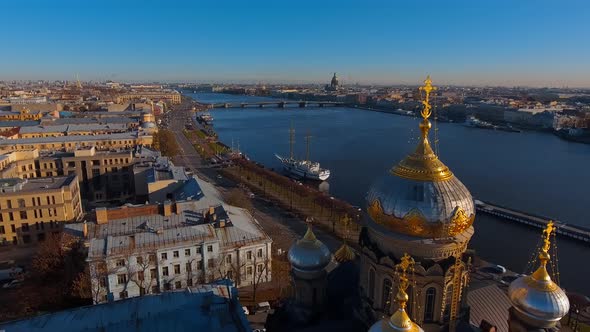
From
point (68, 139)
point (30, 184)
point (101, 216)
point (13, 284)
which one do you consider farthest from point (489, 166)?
point (68, 139)

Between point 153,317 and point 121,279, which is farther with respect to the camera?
point 121,279

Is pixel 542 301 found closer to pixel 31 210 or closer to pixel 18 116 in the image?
pixel 31 210

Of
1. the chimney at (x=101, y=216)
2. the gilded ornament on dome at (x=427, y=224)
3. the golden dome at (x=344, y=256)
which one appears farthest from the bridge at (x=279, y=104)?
the gilded ornament on dome at (x=427, y=224)

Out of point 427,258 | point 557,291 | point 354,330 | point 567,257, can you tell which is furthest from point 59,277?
point 567,257

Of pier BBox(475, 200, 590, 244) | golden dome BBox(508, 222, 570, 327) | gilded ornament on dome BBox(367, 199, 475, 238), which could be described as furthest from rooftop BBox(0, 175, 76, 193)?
pier BBox(475, 200, 590, 244)

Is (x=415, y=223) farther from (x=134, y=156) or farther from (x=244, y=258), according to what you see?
(x=134, y=156)

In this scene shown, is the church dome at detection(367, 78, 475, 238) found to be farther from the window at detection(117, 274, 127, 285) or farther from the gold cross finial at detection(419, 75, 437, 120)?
the window at detection(117, 274, 127, 285)

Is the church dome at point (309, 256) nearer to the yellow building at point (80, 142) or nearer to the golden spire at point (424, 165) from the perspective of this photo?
the golden spire at point (424, 165)
